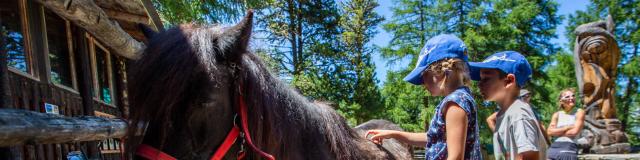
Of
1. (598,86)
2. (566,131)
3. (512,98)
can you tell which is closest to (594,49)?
(598,86)

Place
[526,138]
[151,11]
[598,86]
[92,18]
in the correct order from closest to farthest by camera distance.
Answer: [526,138] → [92,18] → [151,11] → [598,86]

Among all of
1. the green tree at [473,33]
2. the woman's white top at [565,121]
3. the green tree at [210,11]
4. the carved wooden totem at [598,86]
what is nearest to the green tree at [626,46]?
the green tree at [473,33]

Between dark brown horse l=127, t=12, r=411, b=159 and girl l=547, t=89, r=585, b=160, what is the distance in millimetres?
3999

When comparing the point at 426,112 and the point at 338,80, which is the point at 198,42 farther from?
the point at 426,112

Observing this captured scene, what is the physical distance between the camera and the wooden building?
12.2ft

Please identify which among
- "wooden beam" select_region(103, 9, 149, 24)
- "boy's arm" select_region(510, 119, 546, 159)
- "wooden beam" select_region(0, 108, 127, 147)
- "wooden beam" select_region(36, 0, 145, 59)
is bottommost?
"boy's arm" select_region(510, 119, 546, 159)

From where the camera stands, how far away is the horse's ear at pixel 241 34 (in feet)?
5.82

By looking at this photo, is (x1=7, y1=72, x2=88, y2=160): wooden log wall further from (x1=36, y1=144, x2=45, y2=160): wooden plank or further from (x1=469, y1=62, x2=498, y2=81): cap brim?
(x1=469, y1=62, x2=498, y2=81): cap brim

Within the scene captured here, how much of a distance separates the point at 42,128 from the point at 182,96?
97 cm

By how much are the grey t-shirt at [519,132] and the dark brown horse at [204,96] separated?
122 centimetres

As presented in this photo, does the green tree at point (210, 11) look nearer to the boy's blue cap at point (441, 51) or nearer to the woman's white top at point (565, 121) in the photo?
the woman's white top at point (565, 121)

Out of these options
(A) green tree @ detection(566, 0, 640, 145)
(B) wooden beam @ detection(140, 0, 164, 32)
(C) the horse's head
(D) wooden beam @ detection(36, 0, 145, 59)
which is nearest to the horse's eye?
(C) the horse's head

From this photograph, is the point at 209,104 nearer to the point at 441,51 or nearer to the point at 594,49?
the point at 441,51

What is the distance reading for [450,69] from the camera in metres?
2.00
